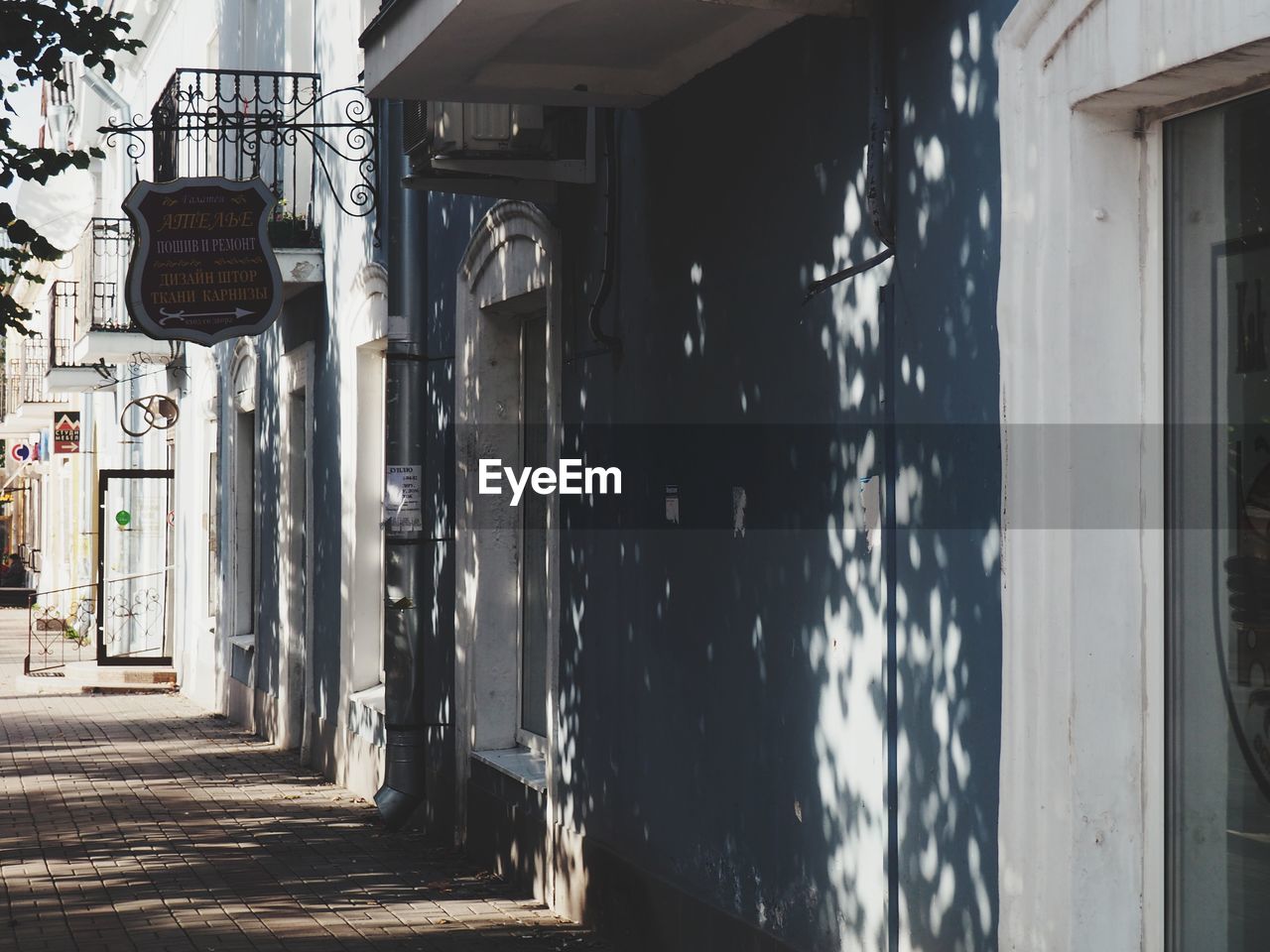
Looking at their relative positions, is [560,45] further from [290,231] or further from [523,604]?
→ [290,231]

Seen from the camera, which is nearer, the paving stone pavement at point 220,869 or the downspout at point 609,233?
the downspout at point 609,233

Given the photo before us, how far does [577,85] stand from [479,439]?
120 inches

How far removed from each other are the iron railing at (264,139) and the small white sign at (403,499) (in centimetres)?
329

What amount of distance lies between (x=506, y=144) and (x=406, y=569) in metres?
3.36

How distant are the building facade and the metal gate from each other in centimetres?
1064

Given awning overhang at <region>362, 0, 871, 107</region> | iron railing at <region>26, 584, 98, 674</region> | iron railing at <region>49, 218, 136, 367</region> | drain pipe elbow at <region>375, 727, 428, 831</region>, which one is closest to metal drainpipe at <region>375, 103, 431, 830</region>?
drain pipe elbow at <region>375, 727, 428, 831</region>

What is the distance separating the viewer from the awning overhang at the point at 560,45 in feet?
18.5

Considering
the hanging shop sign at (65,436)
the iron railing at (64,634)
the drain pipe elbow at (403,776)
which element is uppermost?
the hanging shop sign at (65,436)

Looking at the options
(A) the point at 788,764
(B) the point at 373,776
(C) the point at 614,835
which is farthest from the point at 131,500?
(A) the point at 788,764

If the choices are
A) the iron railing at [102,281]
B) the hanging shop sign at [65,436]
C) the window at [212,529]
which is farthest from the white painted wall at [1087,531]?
the hanging shop sign at [65,436]

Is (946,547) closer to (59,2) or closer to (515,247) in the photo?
(515,247)

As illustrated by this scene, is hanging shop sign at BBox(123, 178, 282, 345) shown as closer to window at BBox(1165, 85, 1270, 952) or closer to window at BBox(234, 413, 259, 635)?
window at BBox(234, 413, 259, 635)

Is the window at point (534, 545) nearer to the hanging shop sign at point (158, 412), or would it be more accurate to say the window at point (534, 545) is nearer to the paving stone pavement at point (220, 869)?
the paving stone pavement at point (220, 869)

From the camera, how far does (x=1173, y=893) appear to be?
13.5 feet
